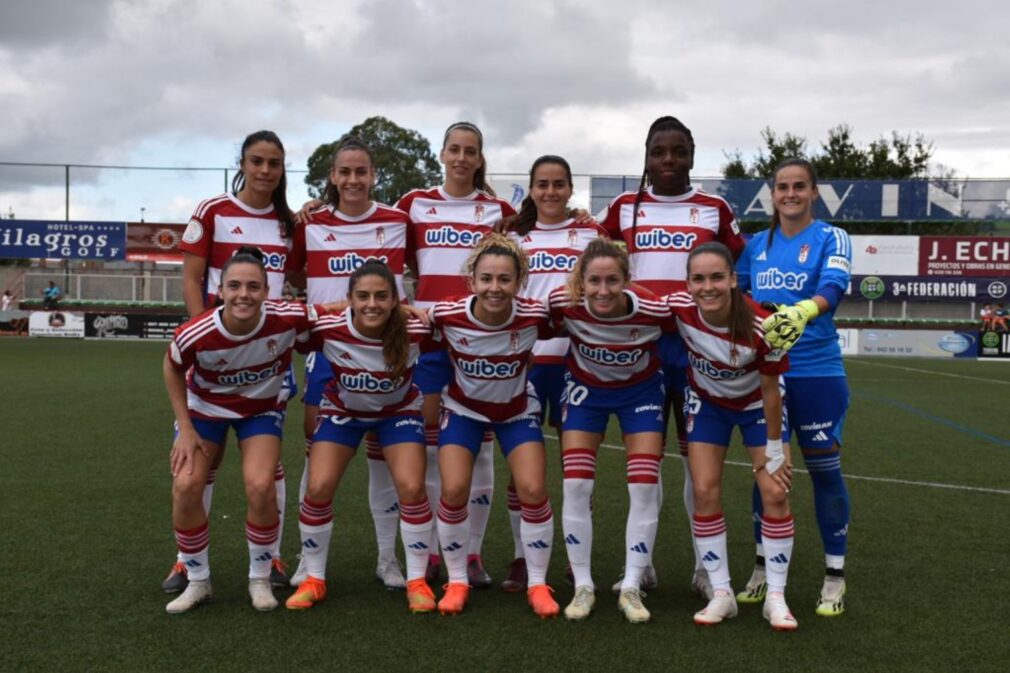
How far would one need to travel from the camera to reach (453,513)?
12.2ft

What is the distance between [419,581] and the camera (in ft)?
12.2

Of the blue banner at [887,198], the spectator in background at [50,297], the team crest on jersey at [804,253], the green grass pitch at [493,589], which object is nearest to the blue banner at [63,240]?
the spectator in background at [50,297]

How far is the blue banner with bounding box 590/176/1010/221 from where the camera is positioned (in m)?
25.6

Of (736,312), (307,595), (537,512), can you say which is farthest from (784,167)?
(307,595)

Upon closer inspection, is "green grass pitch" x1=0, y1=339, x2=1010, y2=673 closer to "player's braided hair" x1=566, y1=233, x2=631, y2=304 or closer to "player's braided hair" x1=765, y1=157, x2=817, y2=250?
"player's braided hair" x1=566, y1=233, x2=631, y2=304

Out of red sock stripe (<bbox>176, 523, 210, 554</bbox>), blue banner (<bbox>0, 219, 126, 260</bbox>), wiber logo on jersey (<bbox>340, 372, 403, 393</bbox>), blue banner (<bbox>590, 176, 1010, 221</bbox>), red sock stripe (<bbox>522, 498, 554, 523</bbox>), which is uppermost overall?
blue banner (<bbox>590, 176, 1010, 221</bbox>)

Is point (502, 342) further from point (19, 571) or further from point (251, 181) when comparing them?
point (19, 571)

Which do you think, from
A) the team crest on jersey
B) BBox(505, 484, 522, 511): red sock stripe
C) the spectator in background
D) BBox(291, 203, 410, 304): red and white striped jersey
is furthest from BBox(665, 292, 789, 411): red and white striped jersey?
the spectator in background

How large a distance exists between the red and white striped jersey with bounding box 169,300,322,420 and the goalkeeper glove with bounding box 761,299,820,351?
6.09 feet

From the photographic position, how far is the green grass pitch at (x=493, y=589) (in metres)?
3.11

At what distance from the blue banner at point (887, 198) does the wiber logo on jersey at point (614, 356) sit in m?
22.2

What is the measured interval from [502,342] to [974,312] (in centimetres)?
2591

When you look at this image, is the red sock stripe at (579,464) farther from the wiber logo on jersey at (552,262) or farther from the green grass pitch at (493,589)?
the wiber logo on jersey at (552,262)

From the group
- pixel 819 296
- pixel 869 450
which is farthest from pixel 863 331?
pixel 819 296
